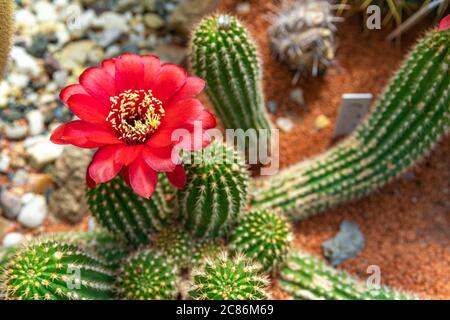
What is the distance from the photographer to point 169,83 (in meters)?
1.93

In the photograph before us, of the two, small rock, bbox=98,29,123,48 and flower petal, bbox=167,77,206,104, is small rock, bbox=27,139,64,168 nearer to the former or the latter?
small rock, bbox=98,29,123,48

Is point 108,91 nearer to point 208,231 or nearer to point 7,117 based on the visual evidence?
point 208,231

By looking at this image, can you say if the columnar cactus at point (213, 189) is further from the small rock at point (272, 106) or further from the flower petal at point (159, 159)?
the small rock at point (272, 106)

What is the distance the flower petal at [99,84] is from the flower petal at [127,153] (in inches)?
8.5

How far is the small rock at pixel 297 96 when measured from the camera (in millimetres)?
3244

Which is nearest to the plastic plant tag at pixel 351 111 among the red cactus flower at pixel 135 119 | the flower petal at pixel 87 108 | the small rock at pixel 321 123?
the small rock at pixel 321 123

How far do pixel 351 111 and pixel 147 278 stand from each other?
1.37 m

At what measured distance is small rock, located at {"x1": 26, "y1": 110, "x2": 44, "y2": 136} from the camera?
317cm

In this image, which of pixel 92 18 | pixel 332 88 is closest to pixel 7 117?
pixel 92 18

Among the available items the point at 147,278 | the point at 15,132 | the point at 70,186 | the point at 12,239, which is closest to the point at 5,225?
the point at 12,239

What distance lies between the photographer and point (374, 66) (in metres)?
3.29

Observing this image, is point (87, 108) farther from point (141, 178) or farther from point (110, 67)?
point (141, 178)

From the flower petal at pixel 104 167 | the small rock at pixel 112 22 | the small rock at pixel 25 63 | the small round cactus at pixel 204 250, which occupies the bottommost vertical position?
the small round cactus at pixel 204 250
